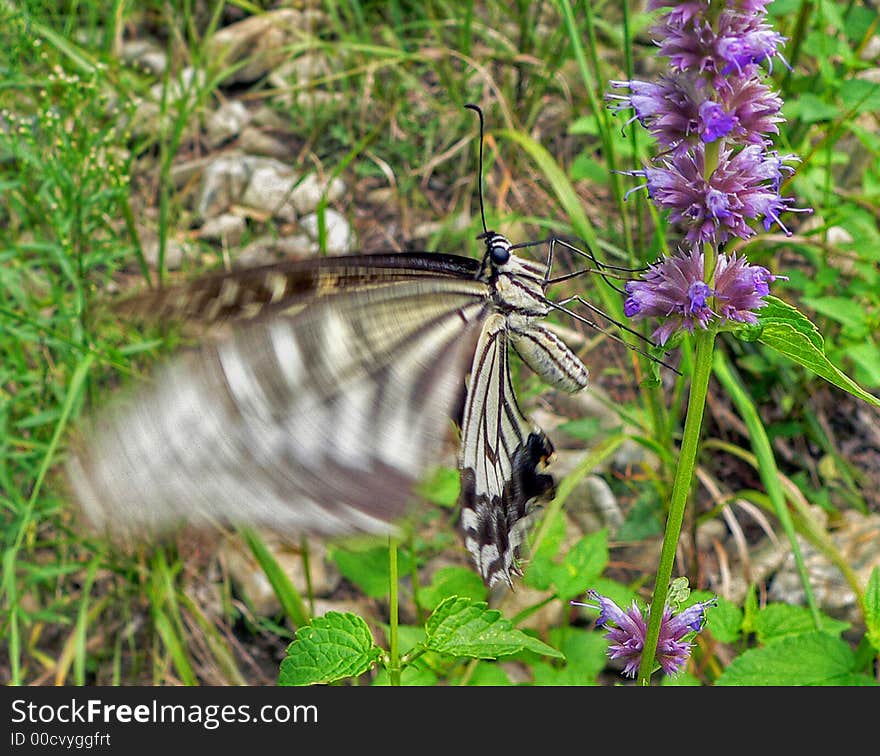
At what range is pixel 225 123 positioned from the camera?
3953 mm

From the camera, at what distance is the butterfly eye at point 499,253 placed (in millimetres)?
1802

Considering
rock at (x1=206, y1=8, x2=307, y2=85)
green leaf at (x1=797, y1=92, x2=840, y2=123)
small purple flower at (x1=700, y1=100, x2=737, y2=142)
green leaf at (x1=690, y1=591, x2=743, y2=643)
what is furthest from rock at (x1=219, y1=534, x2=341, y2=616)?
rock at (x1=206, y1=8, x2=307, y2=85)

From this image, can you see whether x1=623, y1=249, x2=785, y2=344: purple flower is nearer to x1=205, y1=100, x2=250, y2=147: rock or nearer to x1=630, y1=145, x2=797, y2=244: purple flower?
x1=630, y1=145, x2=797, y2=244: purple flower

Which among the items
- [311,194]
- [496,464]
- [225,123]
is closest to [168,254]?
[311,194]

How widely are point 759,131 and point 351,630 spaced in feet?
3.30

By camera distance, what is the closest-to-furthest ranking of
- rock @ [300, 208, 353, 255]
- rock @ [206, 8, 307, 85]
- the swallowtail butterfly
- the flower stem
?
the flower stem
the swallowtail butterfly
rock @ [300, 208, 353, 255]
rock @ [206, 8, 307, 85]

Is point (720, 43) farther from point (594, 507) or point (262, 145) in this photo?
point (262, 145)

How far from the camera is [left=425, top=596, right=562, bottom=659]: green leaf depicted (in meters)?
1.48

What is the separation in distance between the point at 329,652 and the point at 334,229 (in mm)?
2272

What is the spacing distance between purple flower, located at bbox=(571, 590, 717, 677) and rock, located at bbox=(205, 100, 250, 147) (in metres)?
3.06

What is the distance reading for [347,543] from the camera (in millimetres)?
1499

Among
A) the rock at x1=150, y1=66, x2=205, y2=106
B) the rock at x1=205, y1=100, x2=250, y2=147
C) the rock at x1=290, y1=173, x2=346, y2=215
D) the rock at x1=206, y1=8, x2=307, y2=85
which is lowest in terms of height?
the rock at x1=290, y1=173, x2=346, y2=215
